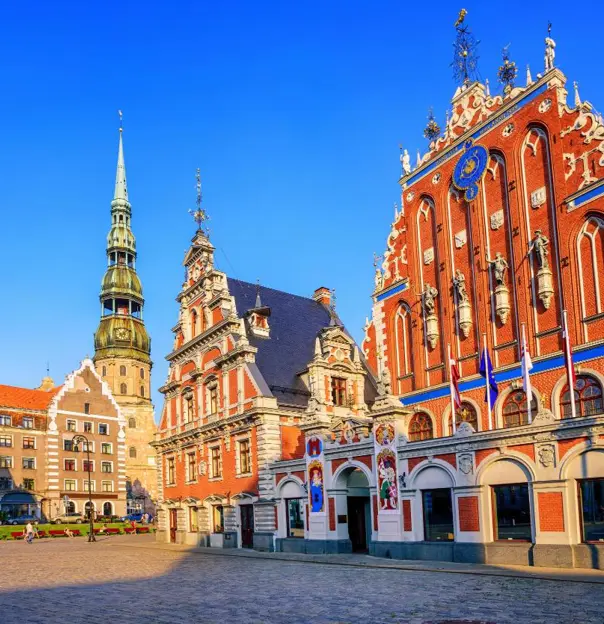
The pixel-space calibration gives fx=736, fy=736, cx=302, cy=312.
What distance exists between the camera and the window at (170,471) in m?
49.0

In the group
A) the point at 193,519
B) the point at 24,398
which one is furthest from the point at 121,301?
the point at 193,519

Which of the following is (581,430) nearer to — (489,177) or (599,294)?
(599,294)

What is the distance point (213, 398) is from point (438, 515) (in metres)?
20.1

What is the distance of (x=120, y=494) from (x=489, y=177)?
6291 centimetres

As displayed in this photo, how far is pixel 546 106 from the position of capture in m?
29.0

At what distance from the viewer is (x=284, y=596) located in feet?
60.6

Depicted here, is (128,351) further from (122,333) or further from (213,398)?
(213,398)

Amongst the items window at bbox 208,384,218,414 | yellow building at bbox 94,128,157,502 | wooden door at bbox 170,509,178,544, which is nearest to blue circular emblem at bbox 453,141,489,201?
window at bbox 208,384,218,414

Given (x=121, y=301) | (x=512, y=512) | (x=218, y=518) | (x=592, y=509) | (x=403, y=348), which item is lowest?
(x=218, y=518)

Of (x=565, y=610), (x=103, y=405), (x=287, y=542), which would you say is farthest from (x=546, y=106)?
(x=103, y=405)

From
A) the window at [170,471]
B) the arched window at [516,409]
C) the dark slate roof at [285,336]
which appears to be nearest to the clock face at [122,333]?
the window at [170,471]

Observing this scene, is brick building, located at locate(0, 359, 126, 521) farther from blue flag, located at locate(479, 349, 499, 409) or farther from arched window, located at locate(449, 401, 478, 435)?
blue flag, located at locate(479, 349, 499, 409)

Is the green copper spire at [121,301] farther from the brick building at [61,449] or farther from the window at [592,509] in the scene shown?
the window at [592,509]

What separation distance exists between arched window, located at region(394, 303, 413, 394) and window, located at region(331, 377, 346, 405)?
7.58 meters
